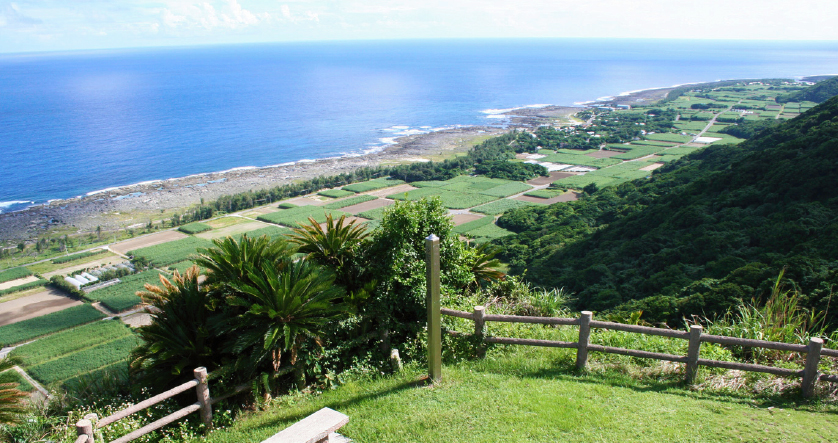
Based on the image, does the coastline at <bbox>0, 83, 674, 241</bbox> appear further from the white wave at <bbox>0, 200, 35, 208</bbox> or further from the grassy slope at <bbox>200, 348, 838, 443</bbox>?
the grassy slope at <bbox>200, 348, 838, 443</bbox>

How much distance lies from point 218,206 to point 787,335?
52554 mm

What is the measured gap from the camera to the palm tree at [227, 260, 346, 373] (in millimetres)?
7305

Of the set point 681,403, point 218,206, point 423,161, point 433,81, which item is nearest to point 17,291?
point 218,206

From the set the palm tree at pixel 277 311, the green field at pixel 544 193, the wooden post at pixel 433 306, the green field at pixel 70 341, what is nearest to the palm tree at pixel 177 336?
the palm tree at pixel 277 311

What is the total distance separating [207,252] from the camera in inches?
340

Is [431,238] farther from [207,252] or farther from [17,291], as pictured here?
[17,291]

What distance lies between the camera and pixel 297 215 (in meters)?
50.9

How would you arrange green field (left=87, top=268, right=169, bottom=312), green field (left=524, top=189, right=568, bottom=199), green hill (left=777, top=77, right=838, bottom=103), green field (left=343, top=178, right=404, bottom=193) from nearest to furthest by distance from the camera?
1. green field (left=87, top=268, right=169, bottom=312)
2. green field (left=524, top=189, right=568, bottom=199)
3. green field (left=343, top=178, right=404, bottom=193)
4. green hill (left=777, top=77, right=838, bottom=103)

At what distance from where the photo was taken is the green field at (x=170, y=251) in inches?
1601

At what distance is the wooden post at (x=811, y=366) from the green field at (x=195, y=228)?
47195mm

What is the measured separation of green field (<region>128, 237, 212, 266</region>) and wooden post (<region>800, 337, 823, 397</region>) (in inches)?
1582

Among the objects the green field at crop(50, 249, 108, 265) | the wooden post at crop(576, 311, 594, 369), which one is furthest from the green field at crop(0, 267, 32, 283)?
the wooden post at crop(576, 311, 594, 369)

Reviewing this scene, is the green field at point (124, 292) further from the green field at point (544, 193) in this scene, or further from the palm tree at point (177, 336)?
the green field at point (544, 193)

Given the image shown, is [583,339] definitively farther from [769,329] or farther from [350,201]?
[350,201]
